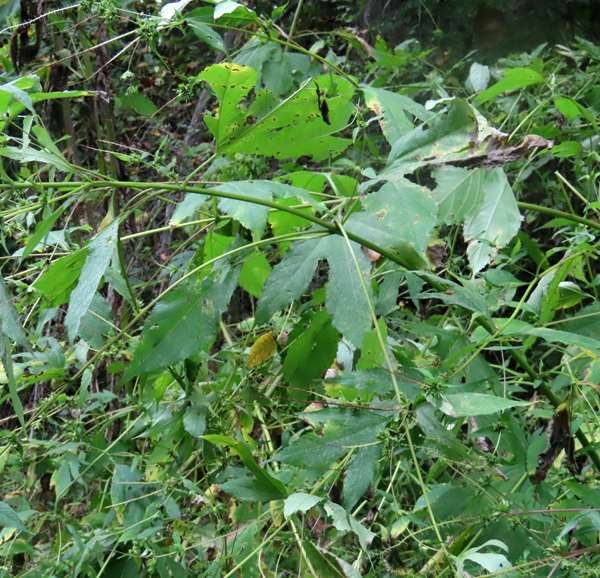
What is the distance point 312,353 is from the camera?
0.75 meters

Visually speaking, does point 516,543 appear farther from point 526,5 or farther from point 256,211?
point 526,5

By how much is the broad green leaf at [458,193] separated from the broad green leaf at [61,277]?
1.63 ft

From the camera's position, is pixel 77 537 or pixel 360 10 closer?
pixel 77 537

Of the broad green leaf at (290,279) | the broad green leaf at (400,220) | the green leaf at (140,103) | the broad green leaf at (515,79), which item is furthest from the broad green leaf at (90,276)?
the green leaf at (140,103)

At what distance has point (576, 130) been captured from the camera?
4.17 ft

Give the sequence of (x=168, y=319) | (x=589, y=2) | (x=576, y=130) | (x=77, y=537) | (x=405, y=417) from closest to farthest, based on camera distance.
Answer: (x=405, y=417)
(x=168, y=319)
(x=77, y=537)
(x=576, y=130)
(x=589, y=2)

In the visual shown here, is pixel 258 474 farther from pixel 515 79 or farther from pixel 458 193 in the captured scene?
pixel 515 79

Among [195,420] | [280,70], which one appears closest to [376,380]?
[195,420]

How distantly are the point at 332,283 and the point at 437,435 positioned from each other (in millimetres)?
216

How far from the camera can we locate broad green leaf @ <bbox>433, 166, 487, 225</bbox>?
0.80 m

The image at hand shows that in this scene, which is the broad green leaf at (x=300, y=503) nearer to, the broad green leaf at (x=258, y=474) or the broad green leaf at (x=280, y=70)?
the broad green leaf at (x=258, y=474)

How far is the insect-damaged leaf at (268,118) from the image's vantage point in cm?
72

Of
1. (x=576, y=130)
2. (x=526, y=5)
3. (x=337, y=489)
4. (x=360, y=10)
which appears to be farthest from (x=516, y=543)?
(x=360, y=10)

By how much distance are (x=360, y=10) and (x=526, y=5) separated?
2.43ft
